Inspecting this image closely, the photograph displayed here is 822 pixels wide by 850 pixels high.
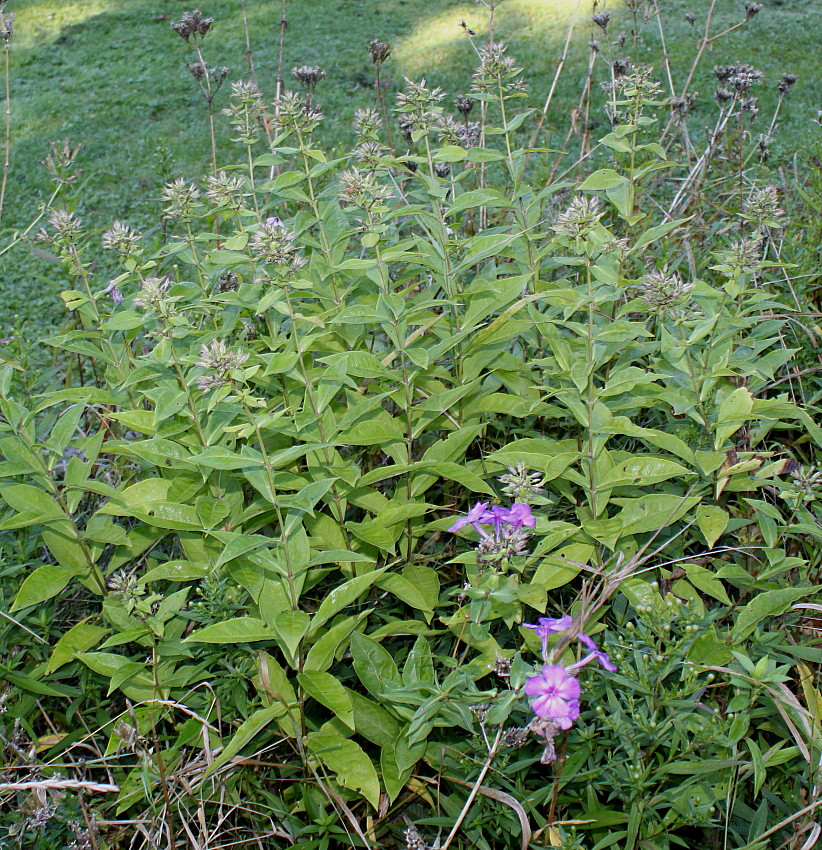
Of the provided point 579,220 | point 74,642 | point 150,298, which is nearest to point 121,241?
point 150,298

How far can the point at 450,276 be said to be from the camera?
1.63 m

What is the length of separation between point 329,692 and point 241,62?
5.37 meters

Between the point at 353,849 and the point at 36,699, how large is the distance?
74cm

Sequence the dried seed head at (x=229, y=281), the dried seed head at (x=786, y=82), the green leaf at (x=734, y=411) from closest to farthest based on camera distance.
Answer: the green leaf at (x=734, y=411) < the dried seed head at (x=229, y=281) < the dried seed head at (x=786, y=82)

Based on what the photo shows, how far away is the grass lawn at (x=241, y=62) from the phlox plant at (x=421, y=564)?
8.78 ft

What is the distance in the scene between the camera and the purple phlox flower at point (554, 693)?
988 millimetres

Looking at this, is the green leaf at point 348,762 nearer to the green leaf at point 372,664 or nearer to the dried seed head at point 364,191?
the green leaf at point 372,664

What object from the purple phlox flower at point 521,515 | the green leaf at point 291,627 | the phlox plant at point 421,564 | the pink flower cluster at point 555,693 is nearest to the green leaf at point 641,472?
the phlox plant at point 421,564

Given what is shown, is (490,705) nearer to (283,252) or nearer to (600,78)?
(283,252)

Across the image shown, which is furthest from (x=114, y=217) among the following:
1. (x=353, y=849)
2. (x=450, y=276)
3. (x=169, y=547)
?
(x=353, y=849)

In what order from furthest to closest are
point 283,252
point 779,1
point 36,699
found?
point 779,1
point 36,699
point 283,252

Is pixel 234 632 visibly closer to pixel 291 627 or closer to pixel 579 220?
pixel 291 627

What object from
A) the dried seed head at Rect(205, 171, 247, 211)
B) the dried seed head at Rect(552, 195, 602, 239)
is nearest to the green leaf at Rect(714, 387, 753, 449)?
the dried seed head at Rect(552, 195, 602, 239)

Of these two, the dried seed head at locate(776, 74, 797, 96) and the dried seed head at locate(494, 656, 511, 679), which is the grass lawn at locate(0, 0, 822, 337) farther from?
the dried seed head at locate(494, 656, 511, 679)
